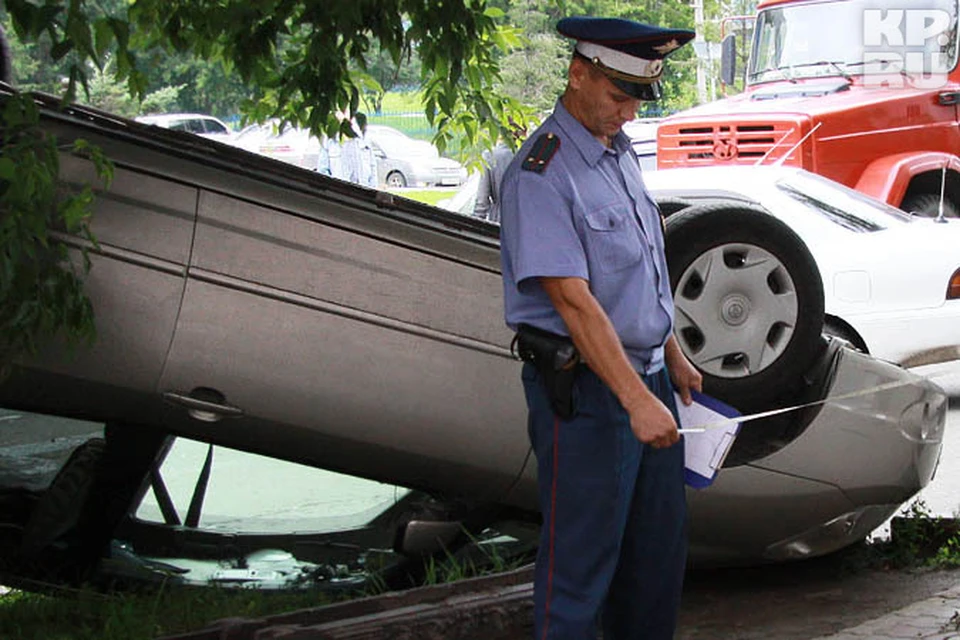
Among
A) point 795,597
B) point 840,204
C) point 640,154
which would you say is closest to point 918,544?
point 795,597

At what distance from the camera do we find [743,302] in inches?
197

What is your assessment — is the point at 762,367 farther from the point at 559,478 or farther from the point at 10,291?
the point at 10,291

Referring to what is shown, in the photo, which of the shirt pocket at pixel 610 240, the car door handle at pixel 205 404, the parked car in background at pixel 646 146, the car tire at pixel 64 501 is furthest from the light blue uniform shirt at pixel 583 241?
the parked car in background at pixel 646 146

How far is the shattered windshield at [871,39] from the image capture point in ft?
46.2

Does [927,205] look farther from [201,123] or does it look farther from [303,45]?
[201,123]

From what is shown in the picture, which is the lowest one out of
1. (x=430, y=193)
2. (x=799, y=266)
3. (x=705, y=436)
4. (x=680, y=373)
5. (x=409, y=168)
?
(x=705, y=436)

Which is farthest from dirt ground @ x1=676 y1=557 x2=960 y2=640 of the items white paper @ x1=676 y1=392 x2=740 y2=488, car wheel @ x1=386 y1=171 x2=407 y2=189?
car wheel @ x1=386 y1=171 x2=407 y2=189

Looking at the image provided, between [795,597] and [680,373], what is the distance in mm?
1806

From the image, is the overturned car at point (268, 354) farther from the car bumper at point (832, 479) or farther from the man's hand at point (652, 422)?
the man's hand at point (652, 422)

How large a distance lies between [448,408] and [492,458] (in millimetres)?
204

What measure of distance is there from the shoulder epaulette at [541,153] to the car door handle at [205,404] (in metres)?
1.22

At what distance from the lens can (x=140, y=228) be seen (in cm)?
418

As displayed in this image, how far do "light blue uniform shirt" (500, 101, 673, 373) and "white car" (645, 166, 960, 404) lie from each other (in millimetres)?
1480

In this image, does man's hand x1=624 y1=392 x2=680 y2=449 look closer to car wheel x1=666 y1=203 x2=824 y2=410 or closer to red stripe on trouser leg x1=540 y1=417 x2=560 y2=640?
red stripe on trouser leg x1=540 y1=417 x2=560 y2=640
